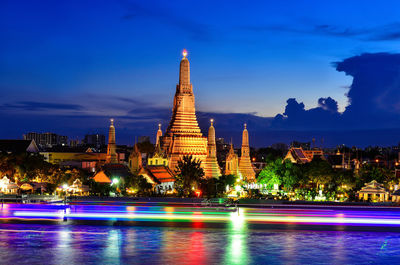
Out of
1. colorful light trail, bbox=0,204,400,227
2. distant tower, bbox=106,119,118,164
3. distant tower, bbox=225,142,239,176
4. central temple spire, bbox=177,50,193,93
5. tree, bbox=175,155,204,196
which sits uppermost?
central temple spire, bbox=177,50,193,93

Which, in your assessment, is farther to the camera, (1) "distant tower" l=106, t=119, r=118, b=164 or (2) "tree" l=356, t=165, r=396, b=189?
(1) "distant tower" l=106, t=119, r=118, b=164

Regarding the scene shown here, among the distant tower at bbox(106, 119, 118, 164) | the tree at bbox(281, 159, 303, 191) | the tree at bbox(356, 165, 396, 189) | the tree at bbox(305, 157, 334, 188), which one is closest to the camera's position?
the tree at bbox(356, 165, 396, 189)

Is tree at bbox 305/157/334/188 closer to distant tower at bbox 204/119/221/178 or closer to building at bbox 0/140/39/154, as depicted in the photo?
distant tower at bbox 204/119/221/178

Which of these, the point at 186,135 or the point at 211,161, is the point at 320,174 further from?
the point at 186,135

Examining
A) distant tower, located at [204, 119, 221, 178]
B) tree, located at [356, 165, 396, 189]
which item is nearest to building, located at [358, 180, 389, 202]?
tree, located at [356, 165, 396, 189]

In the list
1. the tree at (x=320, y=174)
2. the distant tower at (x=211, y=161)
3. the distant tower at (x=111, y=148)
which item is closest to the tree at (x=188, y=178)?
the tree at (x=320, y=174)

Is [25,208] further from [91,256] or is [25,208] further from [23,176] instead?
[23,176]

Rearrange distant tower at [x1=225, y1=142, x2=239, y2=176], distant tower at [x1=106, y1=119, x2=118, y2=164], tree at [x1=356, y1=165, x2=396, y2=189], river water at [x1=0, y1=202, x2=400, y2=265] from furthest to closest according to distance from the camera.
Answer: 1. distant tower at [x1=106, y1=119, x2=118, y2=164]
2. distant tower at [x1=225, y1=142, x2=239, y2=176]
3. tree at [x1=356, y1=165, x2=396, y2=189]
4. river water at [x1=0, y1=202, x2=400, y2=265]

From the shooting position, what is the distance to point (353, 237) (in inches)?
857

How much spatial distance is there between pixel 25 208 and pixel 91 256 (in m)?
16.0

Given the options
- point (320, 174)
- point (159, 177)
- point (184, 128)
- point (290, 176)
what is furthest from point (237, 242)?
point (184, 128)

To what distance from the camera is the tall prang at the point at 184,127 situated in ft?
218

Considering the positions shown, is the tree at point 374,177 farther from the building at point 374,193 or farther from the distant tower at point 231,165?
the distant tower at point 231,165

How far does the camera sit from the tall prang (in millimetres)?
66312
